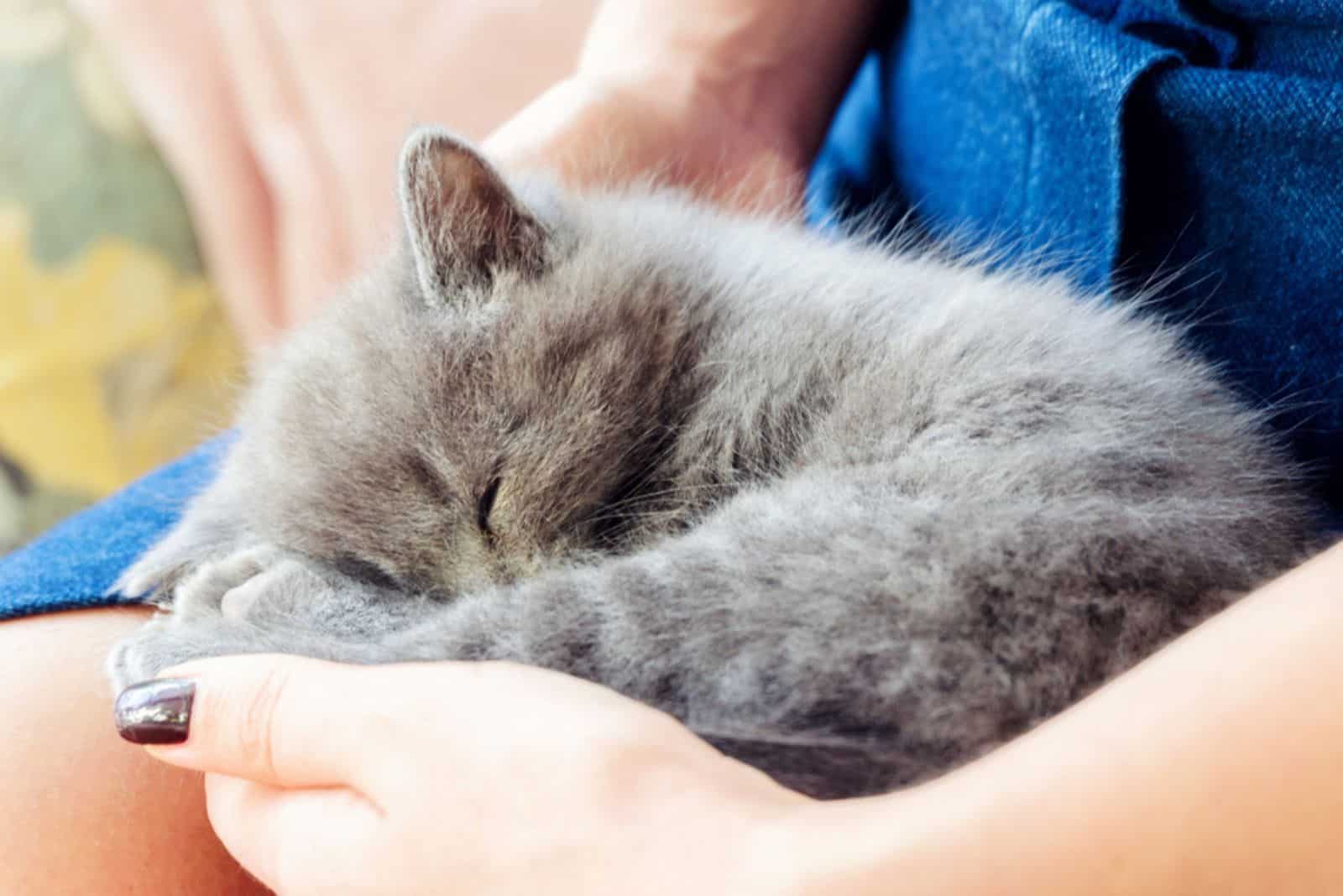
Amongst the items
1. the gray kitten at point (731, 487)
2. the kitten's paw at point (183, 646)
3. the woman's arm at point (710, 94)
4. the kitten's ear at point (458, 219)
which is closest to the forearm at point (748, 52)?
the woman's arm at point (710, 94)

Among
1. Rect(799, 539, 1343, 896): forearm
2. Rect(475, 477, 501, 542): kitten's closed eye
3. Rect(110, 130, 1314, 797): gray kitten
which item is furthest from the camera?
Rect(475, 477, 501, 542): kitten's closed eye

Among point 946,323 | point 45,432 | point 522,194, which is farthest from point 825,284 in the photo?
point 45,432

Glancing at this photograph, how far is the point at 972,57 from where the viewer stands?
1.32m

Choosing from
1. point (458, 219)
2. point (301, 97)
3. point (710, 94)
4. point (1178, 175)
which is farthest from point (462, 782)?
point (301, 97)

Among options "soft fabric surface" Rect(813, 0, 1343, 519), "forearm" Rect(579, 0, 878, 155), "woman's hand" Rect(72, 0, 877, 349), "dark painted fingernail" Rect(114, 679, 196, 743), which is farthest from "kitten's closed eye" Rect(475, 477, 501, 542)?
"woman's hand" Rect(72, 0, 877, 349)

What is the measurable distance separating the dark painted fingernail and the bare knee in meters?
0.14

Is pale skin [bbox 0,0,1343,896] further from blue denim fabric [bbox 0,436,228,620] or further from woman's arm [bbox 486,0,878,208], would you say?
woman's arm [bbox 486,0,878,208]

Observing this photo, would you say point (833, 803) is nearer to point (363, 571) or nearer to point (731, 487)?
point (731, 487)

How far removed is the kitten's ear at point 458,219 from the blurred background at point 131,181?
3.92 ft

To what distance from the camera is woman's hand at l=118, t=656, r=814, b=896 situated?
2.29 ft

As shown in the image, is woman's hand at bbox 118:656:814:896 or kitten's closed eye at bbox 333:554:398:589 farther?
kitten's closed eye at bbox 333:554:398:589

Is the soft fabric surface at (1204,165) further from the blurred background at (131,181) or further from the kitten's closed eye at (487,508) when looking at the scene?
the blurred background at (131,181)

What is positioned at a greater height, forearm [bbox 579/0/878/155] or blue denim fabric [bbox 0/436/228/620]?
forearm [bbox 579/0/878/155]

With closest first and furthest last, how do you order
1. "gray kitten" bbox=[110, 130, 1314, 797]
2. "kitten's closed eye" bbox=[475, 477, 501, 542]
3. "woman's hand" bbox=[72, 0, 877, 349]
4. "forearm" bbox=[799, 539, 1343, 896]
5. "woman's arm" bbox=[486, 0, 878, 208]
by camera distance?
"forearm" bbox=[799, 539, 1343, 896] → "gray kitten" bbox=[110, 130, 1314, 797] → "kitten's closed eye" bbox=[475, 477, 501, 542] → "woman's arm" bbox=[486, 0, 878, 208] → "woman's hand" bbox=[72, 0, 877, 349]
